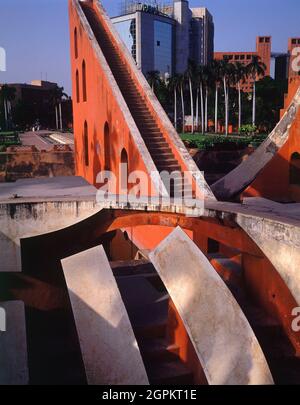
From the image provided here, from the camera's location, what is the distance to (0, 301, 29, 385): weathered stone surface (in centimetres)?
686

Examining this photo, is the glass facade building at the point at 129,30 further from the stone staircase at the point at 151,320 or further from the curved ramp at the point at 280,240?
the curved ramp at the point at 280,240

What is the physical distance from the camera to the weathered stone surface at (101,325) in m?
6.20

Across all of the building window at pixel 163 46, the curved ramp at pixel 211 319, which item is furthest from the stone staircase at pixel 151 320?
the building window at pixel 163 46

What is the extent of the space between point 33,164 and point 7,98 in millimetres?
36109

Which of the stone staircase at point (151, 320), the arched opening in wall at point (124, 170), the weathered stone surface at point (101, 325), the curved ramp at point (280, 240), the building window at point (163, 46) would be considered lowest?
the stone staircase at point (151, 320)

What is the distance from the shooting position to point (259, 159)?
13.3 metres

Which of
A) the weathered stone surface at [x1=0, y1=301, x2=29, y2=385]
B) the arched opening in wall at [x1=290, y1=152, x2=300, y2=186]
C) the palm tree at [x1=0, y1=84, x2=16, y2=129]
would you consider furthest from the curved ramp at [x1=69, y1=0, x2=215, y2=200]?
the palm tree at [x1=0, y1=84, x2=16, y2=129]

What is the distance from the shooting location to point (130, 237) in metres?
12.4

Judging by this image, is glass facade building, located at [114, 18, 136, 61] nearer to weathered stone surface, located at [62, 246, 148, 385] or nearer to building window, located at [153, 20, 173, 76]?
building window, located at [153, 20, 173, 76]

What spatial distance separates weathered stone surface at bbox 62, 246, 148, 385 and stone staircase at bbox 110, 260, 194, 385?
1169mm

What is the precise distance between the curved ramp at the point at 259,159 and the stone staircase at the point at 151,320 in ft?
13.3

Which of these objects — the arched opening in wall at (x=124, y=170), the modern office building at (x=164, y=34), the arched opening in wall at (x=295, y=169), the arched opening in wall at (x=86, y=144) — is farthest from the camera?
the modern office building at (x=164, y=34)

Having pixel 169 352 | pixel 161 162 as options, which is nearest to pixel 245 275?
pixel 169 352
